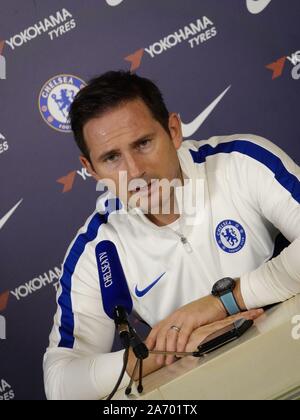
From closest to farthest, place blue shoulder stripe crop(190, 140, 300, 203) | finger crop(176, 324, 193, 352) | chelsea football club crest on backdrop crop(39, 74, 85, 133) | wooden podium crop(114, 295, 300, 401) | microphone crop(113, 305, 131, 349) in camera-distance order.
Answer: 1. wooden podium crop(114, 295, 300, 401)
2. microphone crop(113, 305, 131, 349)
3. finger crop(176, 324, 193, 352)
4. blue shoulder stripe crop(190, 140, 300, 203)
5. chelsea football club crest on backdrop crop(39, 74, 85, 133)

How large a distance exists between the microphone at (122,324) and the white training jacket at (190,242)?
34cm

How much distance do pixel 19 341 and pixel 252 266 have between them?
1171 millimetres

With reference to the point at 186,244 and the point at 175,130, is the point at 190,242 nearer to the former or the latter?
the point at 186,244

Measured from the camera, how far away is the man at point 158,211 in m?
1.37

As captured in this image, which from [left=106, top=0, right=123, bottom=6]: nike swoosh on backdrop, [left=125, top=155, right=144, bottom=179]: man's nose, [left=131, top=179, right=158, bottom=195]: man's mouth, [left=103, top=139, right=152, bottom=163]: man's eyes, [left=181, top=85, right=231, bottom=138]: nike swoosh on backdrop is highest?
[left=106, top=0, right=123, bottom=6]: nike swoosh on backdrop

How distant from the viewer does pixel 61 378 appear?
122cm

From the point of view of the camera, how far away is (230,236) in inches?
57.2

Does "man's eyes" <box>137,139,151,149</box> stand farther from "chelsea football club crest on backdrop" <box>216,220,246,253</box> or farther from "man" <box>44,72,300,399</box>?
"chelsea football club crest on backdrop" <box>216,220,246,253</box>

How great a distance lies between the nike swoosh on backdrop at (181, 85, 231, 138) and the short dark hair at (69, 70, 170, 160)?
2.20 ft

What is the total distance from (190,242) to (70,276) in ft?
1.07

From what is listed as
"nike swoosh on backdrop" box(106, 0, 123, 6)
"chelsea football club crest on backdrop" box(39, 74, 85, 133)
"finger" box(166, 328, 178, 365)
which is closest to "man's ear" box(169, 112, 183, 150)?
"finger" box(166, 328, 178, 365)

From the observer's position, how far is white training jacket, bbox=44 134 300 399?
4.53 ft

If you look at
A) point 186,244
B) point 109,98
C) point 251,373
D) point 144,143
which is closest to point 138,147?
point 144,143
